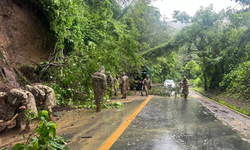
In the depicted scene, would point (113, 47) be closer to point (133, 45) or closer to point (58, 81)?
point (133, 45)

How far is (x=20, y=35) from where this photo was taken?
35.3ft

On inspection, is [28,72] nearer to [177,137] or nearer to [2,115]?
[2,115]

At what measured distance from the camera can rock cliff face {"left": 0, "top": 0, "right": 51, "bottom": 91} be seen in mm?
9578

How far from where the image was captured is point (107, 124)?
6.24 metres

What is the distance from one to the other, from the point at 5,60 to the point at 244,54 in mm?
16274

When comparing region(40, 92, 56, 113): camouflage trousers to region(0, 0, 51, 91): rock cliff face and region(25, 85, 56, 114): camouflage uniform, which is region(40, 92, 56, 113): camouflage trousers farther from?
region(0, 0, 51, 91): rock cliff face

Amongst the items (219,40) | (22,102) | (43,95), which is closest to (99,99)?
(43,95)

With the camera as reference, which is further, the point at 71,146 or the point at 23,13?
the point at 23,13

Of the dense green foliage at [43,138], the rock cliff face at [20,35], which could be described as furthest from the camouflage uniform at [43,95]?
the rock cliff face at [20,35]

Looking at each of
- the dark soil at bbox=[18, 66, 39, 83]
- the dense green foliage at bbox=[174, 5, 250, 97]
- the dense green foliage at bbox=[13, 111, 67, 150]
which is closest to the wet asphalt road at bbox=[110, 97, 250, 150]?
the dense green foliage at bbox=[13, 111, 67, 150]

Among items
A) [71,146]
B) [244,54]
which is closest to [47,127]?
[71,146]

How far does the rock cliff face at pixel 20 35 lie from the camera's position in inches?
377

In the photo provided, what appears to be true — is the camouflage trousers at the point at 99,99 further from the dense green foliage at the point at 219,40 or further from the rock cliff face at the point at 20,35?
the dense green foliage at the point at 219,40

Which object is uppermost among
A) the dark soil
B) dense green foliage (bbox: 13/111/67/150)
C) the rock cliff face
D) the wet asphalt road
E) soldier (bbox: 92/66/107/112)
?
the rock cliff face
